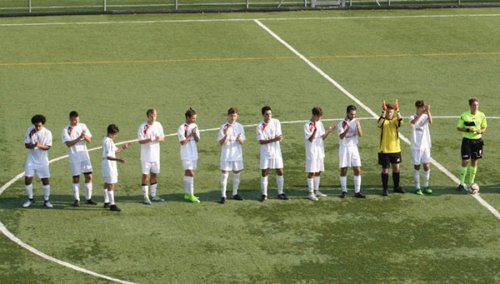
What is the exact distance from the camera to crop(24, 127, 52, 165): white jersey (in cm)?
2175

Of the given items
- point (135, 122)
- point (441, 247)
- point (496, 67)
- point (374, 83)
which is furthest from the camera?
point (496, 67)

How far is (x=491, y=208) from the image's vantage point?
2197 centimetres

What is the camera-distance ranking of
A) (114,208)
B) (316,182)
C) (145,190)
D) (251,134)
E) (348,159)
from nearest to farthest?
(114,208)
(145,190)
(348,159)
(316,182)
(251,134)

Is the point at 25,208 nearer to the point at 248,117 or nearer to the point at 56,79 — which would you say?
the point at 248,117

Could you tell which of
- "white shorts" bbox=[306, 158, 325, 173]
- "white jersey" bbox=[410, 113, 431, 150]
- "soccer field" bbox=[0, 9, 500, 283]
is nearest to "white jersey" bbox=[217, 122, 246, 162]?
"soccer field" bbox=[0, 9, 500, 283]

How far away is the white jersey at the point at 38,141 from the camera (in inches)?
856

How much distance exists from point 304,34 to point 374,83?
7.68 m

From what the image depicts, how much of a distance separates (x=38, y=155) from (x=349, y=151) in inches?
260

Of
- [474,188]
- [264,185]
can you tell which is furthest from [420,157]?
[264,185]

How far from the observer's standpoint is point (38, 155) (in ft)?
71.8

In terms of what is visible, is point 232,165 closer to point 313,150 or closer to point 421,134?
point 313,150

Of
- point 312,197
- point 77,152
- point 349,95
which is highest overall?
point 349,95

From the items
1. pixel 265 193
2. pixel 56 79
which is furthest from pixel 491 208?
pixel 56 79

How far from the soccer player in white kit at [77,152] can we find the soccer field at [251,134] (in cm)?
43
